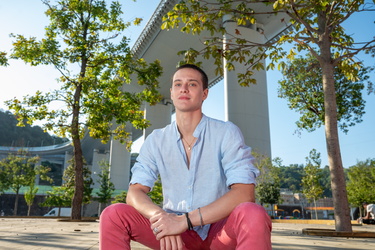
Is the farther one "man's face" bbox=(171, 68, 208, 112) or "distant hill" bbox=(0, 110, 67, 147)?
"distant hill" bbox=(0, 110, 67, 147)

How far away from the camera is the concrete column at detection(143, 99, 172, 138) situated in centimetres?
3719

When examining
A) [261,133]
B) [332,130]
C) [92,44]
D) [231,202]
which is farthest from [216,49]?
[261,133]

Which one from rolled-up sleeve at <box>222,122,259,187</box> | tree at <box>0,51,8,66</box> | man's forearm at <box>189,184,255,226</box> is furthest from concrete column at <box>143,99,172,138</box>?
man's forearm at <box>189,184,255,226</box>

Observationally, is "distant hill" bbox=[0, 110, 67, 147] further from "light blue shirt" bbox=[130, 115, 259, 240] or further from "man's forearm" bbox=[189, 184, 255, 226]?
"man's forearm" bbox=[189, 184, 255, 226]

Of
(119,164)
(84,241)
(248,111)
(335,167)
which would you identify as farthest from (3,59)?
(119,164)

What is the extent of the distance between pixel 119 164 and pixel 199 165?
4323 cm

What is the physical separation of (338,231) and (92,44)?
11.1 m

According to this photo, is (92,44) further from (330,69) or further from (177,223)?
(177,223)

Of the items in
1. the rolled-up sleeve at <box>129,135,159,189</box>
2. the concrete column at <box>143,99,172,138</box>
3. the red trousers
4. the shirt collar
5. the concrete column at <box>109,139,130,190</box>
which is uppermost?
the concrete column at <box>143,99,172,138</box>

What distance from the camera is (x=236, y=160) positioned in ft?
6.00

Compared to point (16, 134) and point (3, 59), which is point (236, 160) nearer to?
point (3, 59)

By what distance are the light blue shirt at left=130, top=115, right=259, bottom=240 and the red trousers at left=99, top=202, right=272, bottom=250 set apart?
0.09 m

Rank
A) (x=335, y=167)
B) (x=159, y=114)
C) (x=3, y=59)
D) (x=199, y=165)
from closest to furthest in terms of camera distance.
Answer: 1. (x=199, y=165)
2. (x=335, y=167)
3. (x=3, y=59)
4. (x=159, y=114)

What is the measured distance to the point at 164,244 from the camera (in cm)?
158
